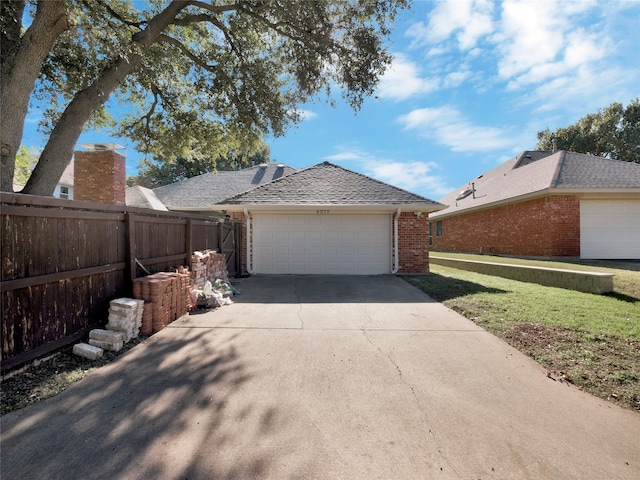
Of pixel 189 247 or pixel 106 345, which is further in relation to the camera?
pixel 189 247

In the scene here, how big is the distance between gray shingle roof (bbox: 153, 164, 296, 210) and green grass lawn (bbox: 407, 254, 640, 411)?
12539 mm

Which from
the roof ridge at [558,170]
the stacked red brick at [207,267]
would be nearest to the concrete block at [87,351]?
the stacked red brick at [207,267]

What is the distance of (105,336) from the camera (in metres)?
4.00

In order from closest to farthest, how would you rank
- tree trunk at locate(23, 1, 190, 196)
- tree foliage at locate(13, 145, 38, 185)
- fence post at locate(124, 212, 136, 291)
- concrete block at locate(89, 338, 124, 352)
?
concrete block at locate(89, 338, 124, 352) → fence post at locate(124, 212, 136, 291) → tree trunk at locate(23, 1, 190, 196) → tree foliage at locate(13, 145, 38, 185)

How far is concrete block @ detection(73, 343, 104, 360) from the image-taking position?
3717mm

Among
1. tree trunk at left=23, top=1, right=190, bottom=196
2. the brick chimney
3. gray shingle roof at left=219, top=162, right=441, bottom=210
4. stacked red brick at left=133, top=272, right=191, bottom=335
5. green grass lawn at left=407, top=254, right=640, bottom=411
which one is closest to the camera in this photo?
green grass lawn at left=407, top=254, right=640, bottom=411

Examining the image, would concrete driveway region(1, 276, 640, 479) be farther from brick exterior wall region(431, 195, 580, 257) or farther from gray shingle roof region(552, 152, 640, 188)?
gray shingle roof region(552, 152, 640, 188)

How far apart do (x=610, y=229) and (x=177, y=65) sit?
1716 centimetres

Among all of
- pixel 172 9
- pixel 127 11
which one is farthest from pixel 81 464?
pixel 127 11

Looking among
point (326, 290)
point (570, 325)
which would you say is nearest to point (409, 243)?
point (326, 290)

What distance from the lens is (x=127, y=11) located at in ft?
27.3

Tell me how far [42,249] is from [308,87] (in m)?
7.55

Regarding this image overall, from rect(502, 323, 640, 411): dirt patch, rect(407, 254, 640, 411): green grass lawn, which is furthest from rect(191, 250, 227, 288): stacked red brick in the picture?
rect(502, 323, 640, 411): dirt patch

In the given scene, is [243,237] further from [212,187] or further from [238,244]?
[212,187]
